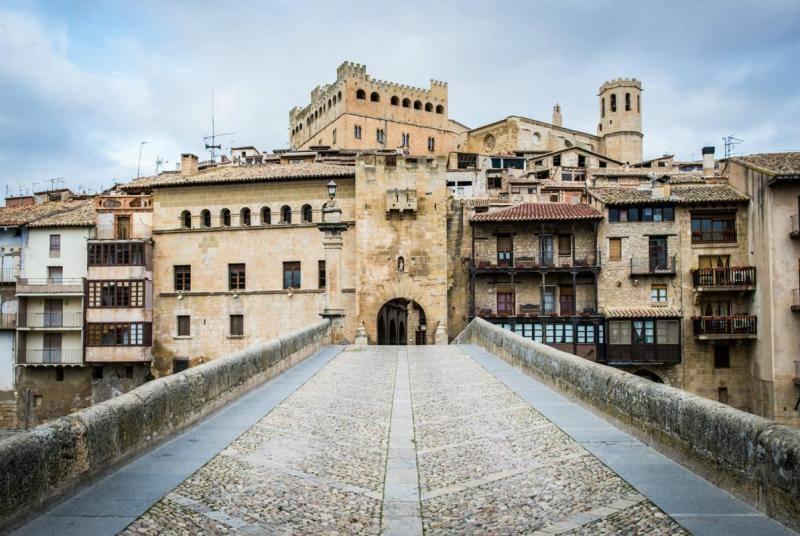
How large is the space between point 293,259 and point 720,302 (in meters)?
23.7

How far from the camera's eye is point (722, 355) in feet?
135

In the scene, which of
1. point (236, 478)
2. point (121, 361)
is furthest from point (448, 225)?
point (236, 478)

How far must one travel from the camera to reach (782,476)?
5.25m

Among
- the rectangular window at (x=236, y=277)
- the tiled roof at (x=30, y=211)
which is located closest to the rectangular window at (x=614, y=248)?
the rectangular window at (x=236, y=277)

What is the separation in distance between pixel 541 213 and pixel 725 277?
10461 mm

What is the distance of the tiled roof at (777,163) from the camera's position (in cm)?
3612

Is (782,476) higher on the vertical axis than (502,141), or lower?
lower

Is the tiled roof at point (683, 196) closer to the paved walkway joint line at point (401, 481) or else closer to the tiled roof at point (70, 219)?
the tiled roof at point (70, 219)

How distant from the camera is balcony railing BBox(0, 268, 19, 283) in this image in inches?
1790

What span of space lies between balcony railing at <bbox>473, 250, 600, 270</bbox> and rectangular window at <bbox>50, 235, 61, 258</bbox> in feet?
81.8

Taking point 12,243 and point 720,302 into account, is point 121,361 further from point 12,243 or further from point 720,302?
point 720,302

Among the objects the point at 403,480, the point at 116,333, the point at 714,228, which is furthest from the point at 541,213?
the point at 403,480

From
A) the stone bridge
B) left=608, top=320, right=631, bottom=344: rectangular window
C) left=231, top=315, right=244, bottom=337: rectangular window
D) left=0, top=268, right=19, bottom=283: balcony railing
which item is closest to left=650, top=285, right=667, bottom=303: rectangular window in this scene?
left=608, top=320, right=631, bottom=344: rectangular window

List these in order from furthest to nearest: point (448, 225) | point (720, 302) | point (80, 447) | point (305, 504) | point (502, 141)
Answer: point (502, 141) < point (448, 225) < point (720, 302) < point (305, 504) < point (80, 447)
